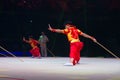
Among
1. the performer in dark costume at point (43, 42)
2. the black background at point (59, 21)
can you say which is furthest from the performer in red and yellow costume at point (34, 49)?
the black background at point (59, 21)

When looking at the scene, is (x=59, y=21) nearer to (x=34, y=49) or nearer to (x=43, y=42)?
(x=43, y=42)

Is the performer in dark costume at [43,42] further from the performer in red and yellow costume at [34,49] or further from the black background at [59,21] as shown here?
the black background at [59,21]

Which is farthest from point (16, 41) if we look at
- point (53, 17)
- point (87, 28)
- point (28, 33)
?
point (87, 28)

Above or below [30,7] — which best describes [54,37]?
below

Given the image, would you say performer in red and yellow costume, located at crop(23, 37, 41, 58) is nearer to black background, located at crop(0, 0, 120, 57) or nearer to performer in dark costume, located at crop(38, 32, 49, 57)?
performer in dark costume, located at crop(38, 32, 49, 57)

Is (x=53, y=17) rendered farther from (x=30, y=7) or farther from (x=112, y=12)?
(x=112, y=12)

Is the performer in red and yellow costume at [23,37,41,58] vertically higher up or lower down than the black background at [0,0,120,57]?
lower down

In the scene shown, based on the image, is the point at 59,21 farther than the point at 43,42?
Yes

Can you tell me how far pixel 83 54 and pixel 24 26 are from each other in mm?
3730

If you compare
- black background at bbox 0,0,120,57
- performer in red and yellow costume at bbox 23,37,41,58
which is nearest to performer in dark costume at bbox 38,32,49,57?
performer in red and yellow costume at bbox 23,37,41,58

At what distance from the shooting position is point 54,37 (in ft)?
83.6

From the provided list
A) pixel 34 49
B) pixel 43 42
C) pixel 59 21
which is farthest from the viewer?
pixel 59 21

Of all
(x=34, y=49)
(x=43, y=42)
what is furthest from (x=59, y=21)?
(x=34, y=49)

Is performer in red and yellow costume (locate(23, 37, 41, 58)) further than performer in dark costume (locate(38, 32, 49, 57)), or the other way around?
performer in dark costume (locate(38, 32, 49, 57))
